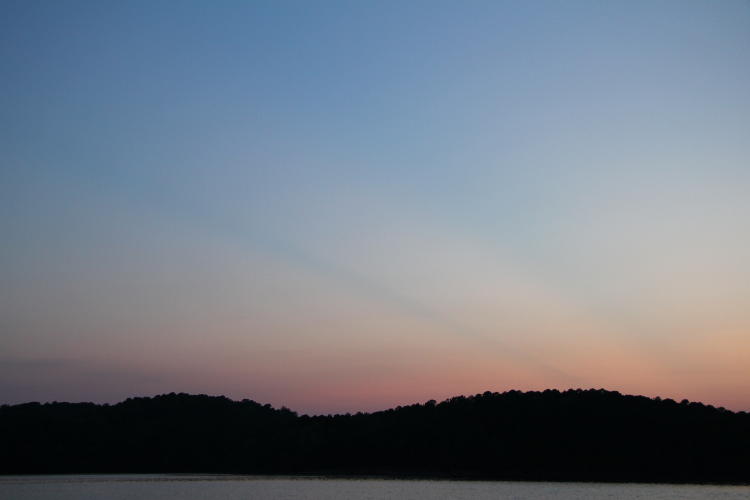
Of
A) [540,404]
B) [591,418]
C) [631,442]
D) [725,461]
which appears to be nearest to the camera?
[725,461]

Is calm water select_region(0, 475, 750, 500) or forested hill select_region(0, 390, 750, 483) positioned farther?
forested hill select_region(0, 390, 750, 483)

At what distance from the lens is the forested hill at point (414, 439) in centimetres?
10981

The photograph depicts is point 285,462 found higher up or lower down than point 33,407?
lower down

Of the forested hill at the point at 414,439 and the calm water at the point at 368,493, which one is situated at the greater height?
the forested hill at the point at 414,439

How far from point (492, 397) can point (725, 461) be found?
4875cm

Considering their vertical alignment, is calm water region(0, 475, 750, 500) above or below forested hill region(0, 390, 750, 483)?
below

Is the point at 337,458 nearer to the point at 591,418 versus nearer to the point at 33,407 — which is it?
the point at 591,418

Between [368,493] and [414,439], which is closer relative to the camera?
[368,493]

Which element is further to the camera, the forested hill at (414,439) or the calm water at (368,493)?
the forested hill at (414,439)

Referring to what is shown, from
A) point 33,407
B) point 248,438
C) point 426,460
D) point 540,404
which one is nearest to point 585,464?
point 540,404

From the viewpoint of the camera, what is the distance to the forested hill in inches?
4323

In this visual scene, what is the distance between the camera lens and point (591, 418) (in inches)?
4823

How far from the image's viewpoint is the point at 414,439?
13838 centimetres

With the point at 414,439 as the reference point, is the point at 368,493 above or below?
below
